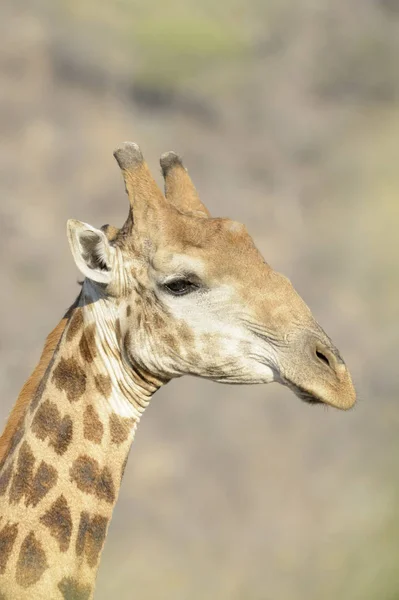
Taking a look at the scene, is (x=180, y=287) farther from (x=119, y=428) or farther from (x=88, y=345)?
(x=119, y=428)

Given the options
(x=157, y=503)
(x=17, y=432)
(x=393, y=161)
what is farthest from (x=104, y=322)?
(x=393, y=161)

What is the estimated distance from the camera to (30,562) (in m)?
6.66

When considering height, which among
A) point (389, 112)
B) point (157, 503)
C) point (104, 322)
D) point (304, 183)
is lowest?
point (104, 322)

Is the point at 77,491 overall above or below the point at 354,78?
below

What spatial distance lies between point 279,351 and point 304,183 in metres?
24.9

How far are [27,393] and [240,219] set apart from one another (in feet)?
62.1

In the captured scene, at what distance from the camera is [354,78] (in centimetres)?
3675

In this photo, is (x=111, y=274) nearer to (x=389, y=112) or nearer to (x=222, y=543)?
(x=222, y=543)

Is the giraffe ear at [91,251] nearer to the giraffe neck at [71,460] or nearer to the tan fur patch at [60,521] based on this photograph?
the giraffe neck at [71,460]

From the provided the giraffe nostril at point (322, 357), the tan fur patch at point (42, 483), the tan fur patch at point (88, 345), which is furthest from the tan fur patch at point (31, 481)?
the giraffe nostril at point (322, 357)

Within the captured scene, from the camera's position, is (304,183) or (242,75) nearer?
(304,183)

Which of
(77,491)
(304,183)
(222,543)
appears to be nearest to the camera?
(77,491)

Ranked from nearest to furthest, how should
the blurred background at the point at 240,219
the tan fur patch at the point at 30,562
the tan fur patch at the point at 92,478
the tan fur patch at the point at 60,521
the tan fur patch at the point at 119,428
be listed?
1. the tan fur patch at the point at 30,562
2. the tan fur patch at the point at 60,521
3. the tan fur patch at the point at 92,478
4. the tan fur patch at the point at 119,428
5. the blurred background at the point at 240,219

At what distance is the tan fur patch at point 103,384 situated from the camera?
706 cm
